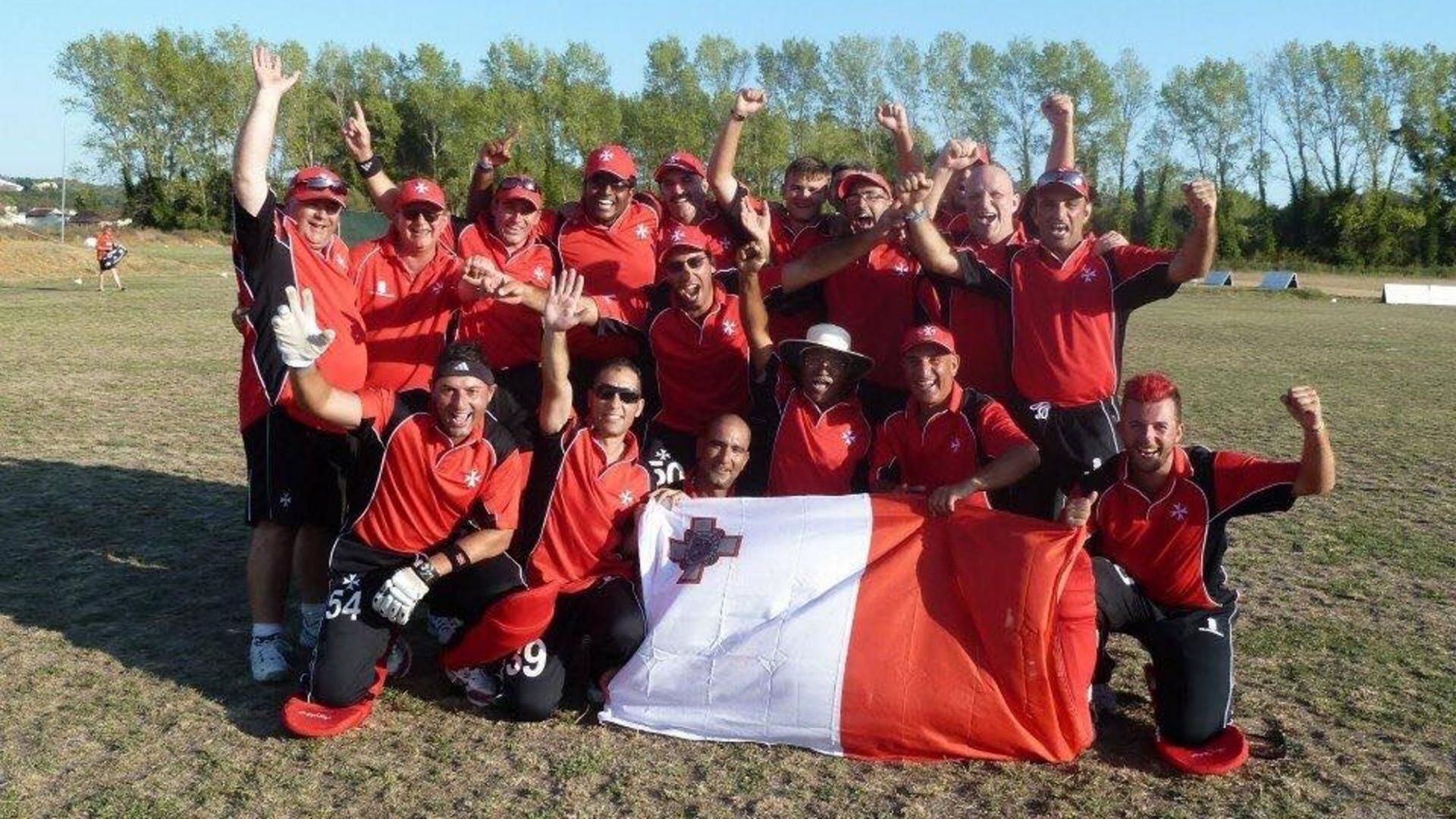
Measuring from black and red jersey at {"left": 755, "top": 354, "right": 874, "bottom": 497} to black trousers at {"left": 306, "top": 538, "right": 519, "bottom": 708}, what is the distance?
4.55 feet

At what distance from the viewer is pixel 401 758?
478cm

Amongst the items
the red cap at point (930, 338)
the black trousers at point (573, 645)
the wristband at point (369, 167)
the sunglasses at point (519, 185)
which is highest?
the wristband at point (369, 167)

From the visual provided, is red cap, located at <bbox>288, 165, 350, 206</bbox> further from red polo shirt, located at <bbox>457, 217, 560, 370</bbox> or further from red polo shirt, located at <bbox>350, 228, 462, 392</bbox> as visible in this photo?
red polo shirt, located at <bbox>457, 217, 560, 370</bbox>

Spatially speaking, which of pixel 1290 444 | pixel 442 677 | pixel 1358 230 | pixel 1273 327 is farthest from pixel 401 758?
pixel 1358 230

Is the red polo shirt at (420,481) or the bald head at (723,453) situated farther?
the bald head at (723,453)

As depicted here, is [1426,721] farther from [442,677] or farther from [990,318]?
[442,677]

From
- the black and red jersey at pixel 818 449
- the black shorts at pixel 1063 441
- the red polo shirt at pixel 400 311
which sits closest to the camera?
the black and red jersey at pixel 818 449

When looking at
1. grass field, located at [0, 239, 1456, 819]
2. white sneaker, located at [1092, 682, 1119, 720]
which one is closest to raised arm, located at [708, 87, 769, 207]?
grass field, located at [0, 239, 1456, 819]

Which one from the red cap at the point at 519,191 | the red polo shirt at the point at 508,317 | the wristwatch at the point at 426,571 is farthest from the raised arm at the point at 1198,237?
the wristwatch at the point at 426,571

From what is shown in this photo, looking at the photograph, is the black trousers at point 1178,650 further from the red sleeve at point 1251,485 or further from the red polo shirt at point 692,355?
the red polo shirt at point 692,355

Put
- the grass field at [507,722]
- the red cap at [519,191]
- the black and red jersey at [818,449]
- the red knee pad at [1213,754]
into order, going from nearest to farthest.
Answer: the grass field at [507,722] → the red knee pad at [1213,754] → the black and red jersey at [818,449] → the red cap at [519,191]

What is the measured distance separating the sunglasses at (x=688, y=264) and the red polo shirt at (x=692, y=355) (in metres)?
0.24

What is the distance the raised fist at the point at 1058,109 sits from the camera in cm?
731

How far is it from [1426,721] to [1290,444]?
282 inches
